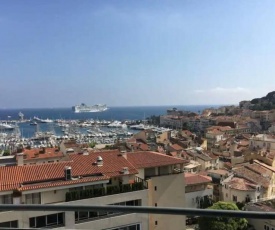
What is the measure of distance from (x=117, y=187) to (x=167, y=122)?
9279cm

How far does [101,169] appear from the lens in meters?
12.1

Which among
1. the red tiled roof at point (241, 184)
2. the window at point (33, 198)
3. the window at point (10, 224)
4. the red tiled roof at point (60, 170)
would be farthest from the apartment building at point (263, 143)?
the window at point (10, 224)

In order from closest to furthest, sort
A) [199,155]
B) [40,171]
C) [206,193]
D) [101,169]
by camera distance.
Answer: [40,171]
[101,169]
[206,193]
[199,155]

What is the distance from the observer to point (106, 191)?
1109 centimetres

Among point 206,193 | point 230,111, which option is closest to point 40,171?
point 206,193

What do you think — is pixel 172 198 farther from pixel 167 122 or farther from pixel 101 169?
pixel 167 122

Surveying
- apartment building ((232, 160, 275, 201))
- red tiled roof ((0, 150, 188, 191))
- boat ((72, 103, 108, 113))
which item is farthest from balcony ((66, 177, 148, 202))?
boat ((72, 103, 108, 113))

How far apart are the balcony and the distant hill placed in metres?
89.6

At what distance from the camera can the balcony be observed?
1068 centimetres

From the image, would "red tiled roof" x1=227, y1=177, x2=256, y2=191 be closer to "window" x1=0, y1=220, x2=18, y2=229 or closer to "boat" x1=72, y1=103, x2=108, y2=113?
"window" x1=0, y1=220, x2=18, y2=229

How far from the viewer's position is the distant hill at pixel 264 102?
94.6 meters

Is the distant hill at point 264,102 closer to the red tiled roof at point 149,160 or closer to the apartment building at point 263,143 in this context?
the apartment building at point 263,143

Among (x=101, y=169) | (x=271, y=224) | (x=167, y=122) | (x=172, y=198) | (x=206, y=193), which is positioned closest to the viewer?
(x=101, y=169)

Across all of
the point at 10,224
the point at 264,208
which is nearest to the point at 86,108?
the point at 264,208
